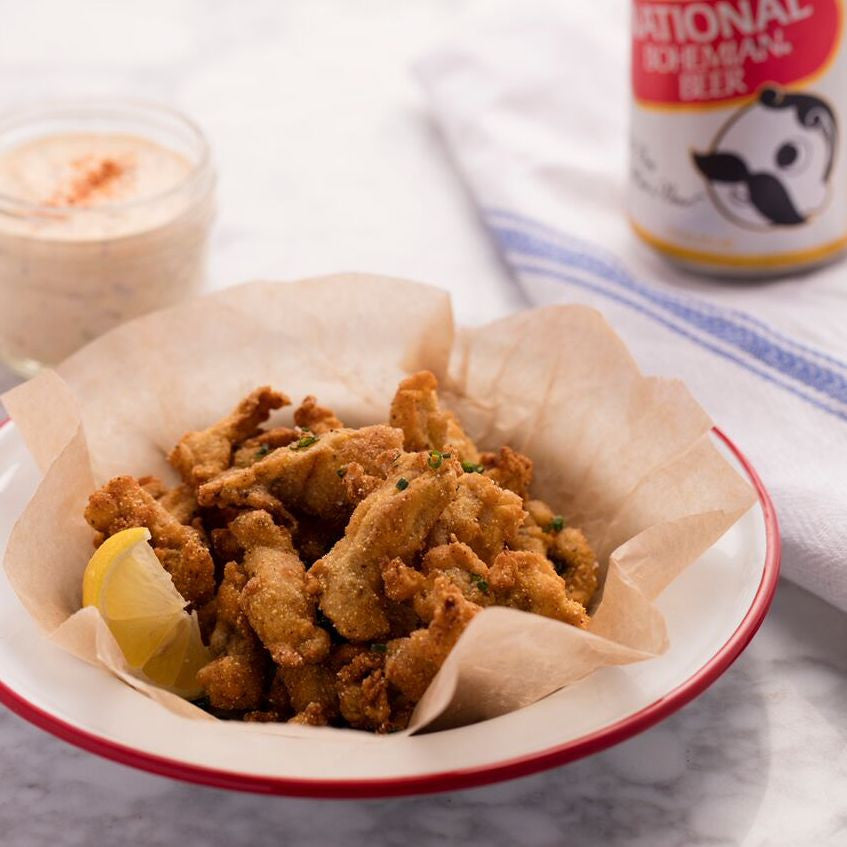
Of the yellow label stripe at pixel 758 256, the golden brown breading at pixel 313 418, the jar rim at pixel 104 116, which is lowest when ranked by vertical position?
the yellow label stripe at pixel 758 256

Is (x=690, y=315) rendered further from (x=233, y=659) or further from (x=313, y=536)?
(x=233, y=659)

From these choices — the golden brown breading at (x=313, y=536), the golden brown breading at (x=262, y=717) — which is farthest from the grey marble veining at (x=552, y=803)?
the golden brown breading at (x=313, y=536)

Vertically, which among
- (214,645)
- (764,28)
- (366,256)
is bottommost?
(366,256)

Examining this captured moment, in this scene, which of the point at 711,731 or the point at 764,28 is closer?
the point at 711,731

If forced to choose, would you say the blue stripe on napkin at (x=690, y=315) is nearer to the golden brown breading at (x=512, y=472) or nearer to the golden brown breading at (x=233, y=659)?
the golden brown breading at (x=512, y=472)

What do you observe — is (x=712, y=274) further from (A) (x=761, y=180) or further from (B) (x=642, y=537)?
(B) (x=642, y=537)

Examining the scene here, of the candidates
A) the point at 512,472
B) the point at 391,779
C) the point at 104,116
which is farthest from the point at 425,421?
the point at 104,116

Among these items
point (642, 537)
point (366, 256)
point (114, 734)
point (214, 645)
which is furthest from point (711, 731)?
point (366, 256)
